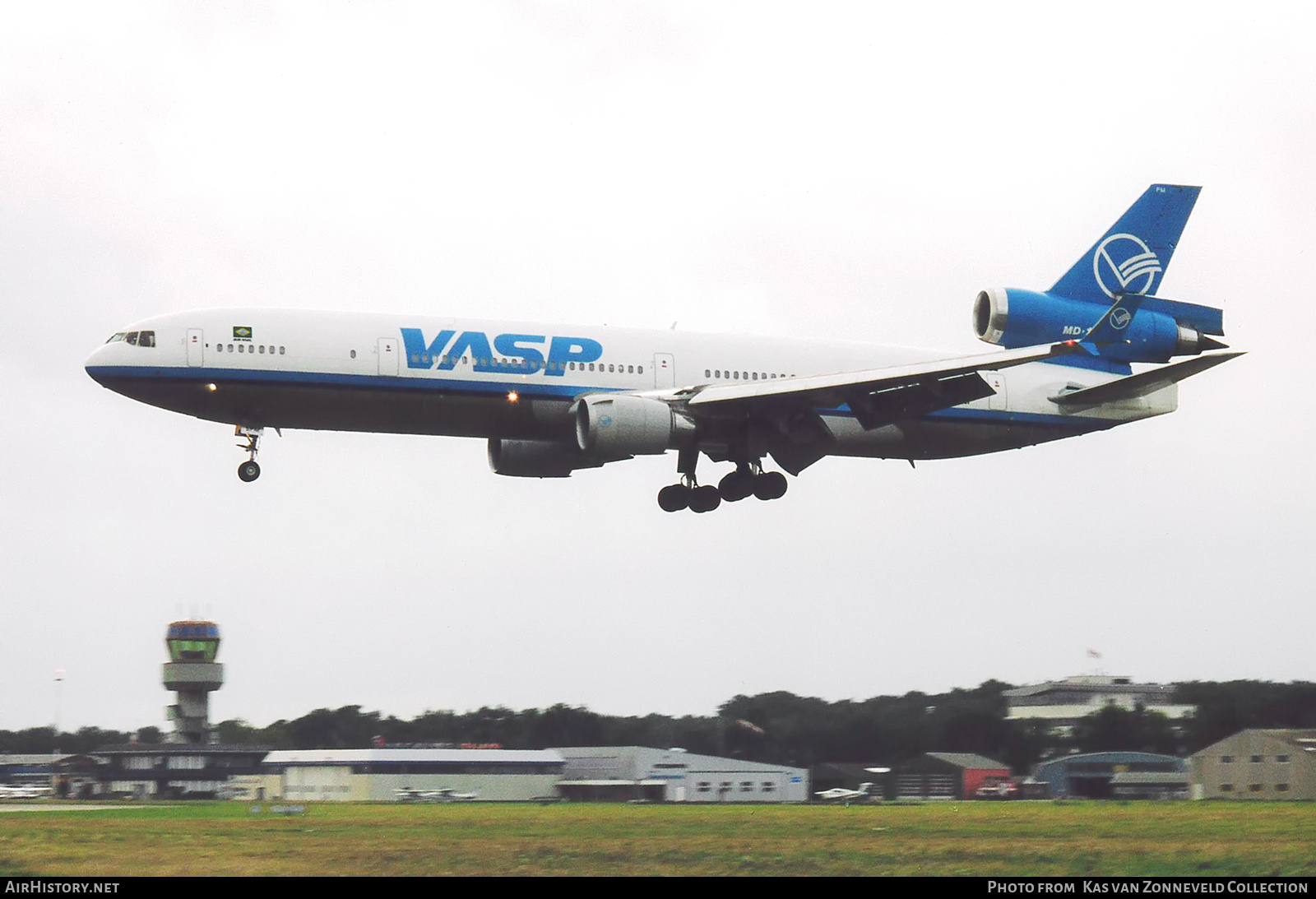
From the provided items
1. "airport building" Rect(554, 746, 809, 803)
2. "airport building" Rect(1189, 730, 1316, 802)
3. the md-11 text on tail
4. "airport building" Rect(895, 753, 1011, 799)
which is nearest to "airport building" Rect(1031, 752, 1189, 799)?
"airport building" Rect(1189, 730, 1316, 802)

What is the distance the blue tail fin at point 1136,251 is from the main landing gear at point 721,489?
10881 millimetres

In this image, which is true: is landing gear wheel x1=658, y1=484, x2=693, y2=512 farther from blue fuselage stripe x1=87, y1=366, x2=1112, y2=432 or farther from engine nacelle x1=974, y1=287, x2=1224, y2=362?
engine nacelle x1=974, y1=287, x2=1224, y2=362

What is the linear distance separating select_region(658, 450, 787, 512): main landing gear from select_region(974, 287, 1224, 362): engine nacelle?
7785 millimetres

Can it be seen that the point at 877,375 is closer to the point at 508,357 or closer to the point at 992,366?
the point at 992,366

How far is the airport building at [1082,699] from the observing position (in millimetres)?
53062

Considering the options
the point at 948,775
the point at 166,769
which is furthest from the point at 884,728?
the point at 166,769

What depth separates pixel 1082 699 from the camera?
60312mm

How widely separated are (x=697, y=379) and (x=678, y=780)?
14.6 m

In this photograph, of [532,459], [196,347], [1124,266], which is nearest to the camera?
[196,347]

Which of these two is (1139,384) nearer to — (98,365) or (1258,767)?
(1258,767)

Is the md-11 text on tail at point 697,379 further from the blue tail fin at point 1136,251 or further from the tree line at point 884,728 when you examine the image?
the tree line at point 884,728

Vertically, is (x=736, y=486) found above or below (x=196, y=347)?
below

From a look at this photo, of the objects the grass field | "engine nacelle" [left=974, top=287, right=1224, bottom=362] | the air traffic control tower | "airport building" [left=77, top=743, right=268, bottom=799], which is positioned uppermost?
"engine nacelle" [left=974, top=287, right=1224, bottom=362]

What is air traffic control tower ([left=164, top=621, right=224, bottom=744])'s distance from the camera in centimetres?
10088
